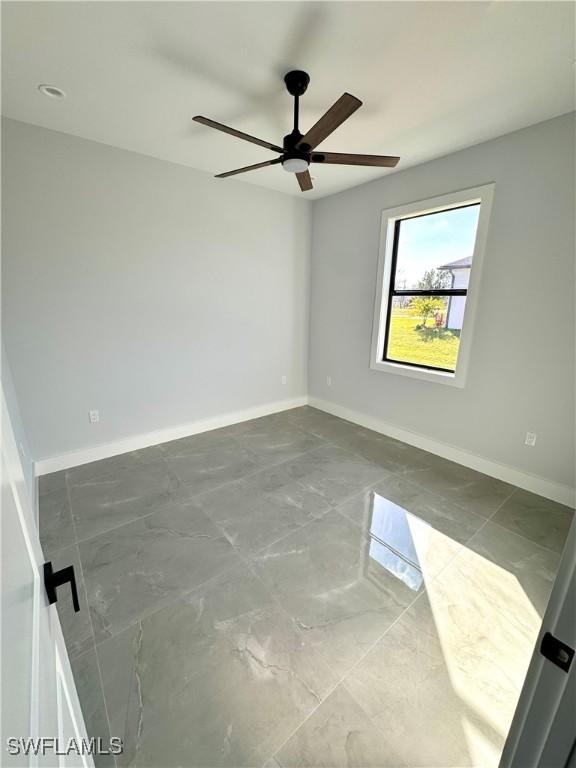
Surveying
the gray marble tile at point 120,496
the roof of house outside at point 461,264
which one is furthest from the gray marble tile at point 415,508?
the roof of house outside at point 461,264

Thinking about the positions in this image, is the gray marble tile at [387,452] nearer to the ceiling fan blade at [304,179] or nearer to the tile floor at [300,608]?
the tile floor at [300,608]

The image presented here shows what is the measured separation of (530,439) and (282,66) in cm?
307

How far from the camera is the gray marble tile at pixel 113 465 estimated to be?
8.90 feet

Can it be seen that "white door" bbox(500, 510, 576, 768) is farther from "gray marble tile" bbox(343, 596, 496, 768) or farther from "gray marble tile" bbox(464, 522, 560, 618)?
"gray marble tile" bbox(464, 522, 560, 618)

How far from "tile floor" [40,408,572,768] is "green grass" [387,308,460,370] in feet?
3.58

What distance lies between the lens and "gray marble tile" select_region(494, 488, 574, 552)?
6.87ft

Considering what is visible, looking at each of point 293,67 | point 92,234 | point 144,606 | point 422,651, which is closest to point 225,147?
point 293,67

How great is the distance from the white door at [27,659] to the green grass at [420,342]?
3.17 m

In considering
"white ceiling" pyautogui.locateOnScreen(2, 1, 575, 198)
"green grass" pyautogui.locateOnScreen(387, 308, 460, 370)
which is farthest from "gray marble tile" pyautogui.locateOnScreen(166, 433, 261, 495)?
"white ceiling" pyautogui.locateOnScreen(2, 1, 575, 198)

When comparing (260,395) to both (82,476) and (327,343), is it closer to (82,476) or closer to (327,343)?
(327,343)

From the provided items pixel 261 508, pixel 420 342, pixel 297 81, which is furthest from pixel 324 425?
pixel 297 81

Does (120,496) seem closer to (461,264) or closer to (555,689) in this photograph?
(555,689)

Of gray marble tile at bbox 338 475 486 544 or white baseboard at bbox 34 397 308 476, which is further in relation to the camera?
white baseboard at bbox 34 397 308 476

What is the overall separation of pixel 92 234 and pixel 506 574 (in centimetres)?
381
